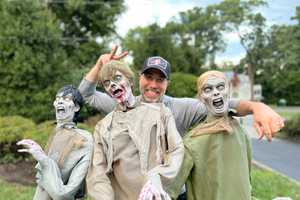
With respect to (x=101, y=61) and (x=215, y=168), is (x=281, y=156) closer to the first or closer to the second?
(x=101, y=61)

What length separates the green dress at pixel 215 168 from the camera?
2666mm

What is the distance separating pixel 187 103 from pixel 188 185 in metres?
0.67

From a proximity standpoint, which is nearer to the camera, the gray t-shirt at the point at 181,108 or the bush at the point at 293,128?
the gray t-shirt at the point at 181,108

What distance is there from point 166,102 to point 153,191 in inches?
37.5

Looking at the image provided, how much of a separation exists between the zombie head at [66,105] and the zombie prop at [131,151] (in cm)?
39

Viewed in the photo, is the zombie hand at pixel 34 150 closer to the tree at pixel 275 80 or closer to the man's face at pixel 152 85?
the man's face at pixel 152 85

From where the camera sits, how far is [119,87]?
2676 millimetres

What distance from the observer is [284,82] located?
55.7 m

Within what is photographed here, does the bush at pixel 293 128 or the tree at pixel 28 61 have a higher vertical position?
the tree at pixel 28 61

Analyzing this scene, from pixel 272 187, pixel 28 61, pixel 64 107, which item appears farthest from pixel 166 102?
pixel 28 61

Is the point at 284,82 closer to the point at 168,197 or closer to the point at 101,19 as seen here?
the point at 101,19

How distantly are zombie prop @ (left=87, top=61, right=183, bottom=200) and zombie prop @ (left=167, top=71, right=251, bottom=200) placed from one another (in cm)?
14

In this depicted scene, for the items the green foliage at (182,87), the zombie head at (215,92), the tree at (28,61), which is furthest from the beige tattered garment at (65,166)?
the green foliage at (182,87)

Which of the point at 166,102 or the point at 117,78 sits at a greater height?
the point at 117,78
